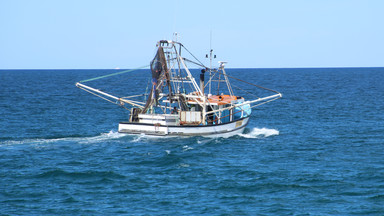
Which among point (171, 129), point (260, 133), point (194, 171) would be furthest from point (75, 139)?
point (260, 133)

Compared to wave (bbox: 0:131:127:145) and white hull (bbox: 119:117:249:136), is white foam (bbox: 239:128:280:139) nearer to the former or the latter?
white hull (bbox: 119:117:249:136)

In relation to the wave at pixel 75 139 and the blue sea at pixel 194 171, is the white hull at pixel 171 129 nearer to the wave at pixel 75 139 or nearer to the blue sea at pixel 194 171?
the blue sea at pixel 194 171

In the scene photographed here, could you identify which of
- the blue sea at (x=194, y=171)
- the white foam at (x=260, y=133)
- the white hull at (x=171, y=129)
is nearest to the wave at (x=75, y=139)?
the blue sea at (x=194, y=171)

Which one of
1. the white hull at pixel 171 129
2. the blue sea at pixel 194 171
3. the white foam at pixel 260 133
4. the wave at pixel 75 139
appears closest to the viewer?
the blue sea at pixel 194 171

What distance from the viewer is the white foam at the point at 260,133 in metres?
49.4

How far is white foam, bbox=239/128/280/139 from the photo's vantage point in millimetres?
49406

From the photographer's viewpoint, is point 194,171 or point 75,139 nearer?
point 194,171

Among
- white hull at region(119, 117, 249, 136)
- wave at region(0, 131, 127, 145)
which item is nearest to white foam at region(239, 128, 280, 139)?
white hull at region(119, 117, 249, 136)

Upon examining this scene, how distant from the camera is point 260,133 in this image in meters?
51.4

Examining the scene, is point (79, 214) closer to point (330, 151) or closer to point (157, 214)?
point (157, 214)

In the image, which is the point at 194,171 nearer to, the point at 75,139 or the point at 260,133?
the point at 75,139

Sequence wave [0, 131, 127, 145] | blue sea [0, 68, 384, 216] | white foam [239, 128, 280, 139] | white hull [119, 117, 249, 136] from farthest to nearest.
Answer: white foam [239, 128, 280, 139]
white hull [119, 117, 249, 136]
wave [0, 131, 127, 145]
blue sea [0, 68, 384, 216]

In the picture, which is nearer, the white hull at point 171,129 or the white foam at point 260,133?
the white hull at point 171,129

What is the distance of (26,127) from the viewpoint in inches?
2163
